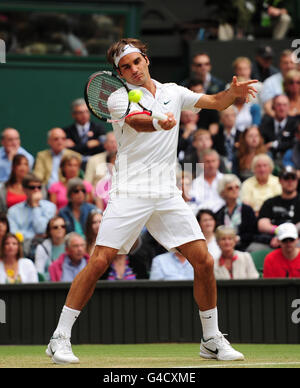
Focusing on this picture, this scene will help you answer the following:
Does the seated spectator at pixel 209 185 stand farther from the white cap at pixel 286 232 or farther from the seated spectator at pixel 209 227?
the white cap at pixel 286 232

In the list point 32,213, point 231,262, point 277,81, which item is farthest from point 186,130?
point 231,262

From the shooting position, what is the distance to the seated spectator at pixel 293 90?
1334 cm

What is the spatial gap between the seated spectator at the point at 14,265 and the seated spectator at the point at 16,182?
57.3 inches

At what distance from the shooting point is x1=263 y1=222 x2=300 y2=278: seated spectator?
9.88 m

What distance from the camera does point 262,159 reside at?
39.0 feet

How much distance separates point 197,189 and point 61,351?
17.2 feet

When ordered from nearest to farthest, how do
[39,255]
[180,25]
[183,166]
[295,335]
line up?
[295,335], [39,255], [183,166], [180,25]

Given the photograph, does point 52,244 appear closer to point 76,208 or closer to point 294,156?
point 76,208

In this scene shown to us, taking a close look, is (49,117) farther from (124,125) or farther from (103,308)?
(124,125)

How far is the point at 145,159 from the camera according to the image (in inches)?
269

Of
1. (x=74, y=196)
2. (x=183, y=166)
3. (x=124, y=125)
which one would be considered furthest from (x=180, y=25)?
(x=124, y=125)

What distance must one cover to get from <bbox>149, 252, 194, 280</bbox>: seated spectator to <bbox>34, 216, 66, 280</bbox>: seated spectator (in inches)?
41.5

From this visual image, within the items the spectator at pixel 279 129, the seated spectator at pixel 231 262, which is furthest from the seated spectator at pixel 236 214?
the spectator at pixel 279 129

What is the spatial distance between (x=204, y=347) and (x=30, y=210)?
4487 mm
